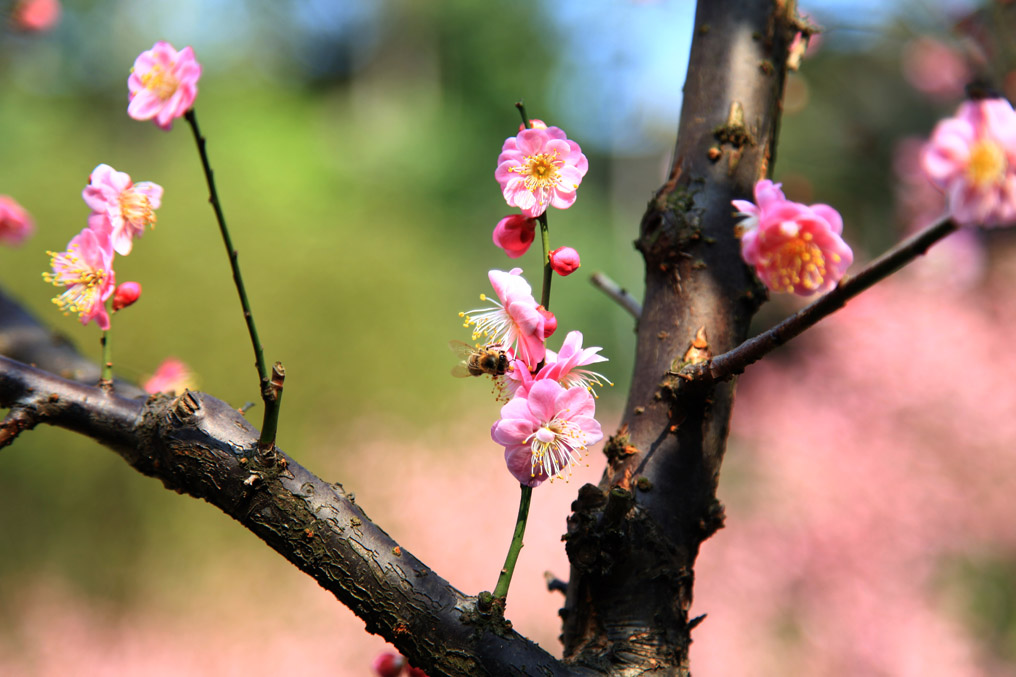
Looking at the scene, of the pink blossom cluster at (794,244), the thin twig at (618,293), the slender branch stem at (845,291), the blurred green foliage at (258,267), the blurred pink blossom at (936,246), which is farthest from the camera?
the blurred green foliage at (258,267)

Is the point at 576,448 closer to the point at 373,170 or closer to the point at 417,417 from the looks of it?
the point at 417,417

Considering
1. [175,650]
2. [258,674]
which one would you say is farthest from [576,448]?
[175,650]

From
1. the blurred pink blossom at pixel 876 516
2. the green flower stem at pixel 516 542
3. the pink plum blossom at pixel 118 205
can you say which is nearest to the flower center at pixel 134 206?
the pink plum blossom at pixel 118 205

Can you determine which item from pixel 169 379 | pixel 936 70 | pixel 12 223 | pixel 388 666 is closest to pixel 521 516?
pixel 388 666

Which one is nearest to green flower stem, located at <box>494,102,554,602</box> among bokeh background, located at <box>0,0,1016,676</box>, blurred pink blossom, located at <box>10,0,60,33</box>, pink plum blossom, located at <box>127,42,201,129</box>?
pink plum blossom, located at <box>127,42,201,129</box>

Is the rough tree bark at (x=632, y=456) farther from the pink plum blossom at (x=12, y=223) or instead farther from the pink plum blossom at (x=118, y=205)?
the pink plum blossom at (x=12, y=223)

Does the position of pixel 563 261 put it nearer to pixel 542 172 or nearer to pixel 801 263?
pixel 542 172

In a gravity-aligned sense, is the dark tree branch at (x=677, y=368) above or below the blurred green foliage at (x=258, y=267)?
below
